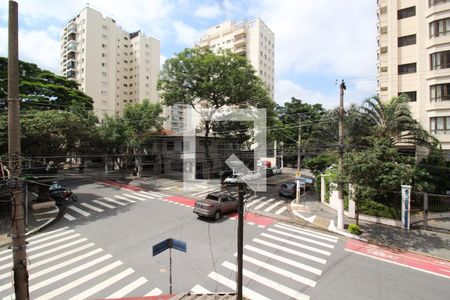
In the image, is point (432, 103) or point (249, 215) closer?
point (249, 215)

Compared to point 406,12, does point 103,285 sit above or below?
below

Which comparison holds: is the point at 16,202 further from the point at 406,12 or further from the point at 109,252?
the point at 406,12

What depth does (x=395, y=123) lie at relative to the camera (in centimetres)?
1898

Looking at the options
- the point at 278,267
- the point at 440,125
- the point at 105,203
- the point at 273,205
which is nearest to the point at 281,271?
the point at 278,267

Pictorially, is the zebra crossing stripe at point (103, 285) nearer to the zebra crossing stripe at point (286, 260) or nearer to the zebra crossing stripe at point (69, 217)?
the zebra crossing stripe at point (286, 260)

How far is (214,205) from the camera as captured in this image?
679 inches

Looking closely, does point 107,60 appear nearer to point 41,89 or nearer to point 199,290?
point 41,89

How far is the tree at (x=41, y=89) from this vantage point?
28078 mm

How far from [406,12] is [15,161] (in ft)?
108

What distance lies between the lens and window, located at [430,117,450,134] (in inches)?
841

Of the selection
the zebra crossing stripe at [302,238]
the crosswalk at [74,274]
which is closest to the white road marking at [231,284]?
the crosswalk at [74,274]

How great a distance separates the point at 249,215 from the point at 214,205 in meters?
3.30

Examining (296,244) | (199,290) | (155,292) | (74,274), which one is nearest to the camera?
(155,292)


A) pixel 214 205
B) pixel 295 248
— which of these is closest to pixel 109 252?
pixel 214 205
